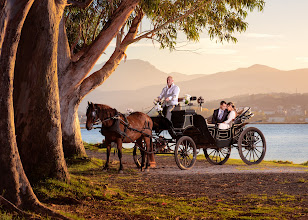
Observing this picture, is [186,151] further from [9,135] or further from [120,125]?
[9,135]

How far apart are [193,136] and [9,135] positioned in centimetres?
906

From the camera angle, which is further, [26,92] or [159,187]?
[159,187]

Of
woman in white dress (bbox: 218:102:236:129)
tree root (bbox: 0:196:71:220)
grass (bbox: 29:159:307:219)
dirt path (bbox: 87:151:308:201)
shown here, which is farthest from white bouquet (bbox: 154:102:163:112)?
tree root (bbox: 0:196:71:220)

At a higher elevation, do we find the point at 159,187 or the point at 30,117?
the point at 30,117

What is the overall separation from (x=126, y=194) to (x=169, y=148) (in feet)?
17.4

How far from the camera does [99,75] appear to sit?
17875 mm

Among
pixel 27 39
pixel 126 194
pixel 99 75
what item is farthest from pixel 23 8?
pixel 99 75

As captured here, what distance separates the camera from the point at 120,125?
46.9 ft

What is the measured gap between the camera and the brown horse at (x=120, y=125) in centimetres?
1375

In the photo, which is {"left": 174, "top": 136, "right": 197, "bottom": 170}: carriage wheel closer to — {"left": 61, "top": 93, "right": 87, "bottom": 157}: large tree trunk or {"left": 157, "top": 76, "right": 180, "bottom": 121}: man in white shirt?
{"left": 157, "top": 76, "right": 180, "bottom": 121}: man in white shirt

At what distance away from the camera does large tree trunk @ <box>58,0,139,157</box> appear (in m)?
16.8

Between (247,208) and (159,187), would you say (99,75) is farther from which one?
(247,208)

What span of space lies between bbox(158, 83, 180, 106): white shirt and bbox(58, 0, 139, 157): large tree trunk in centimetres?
307

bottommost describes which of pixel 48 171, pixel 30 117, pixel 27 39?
pixel 48 171
